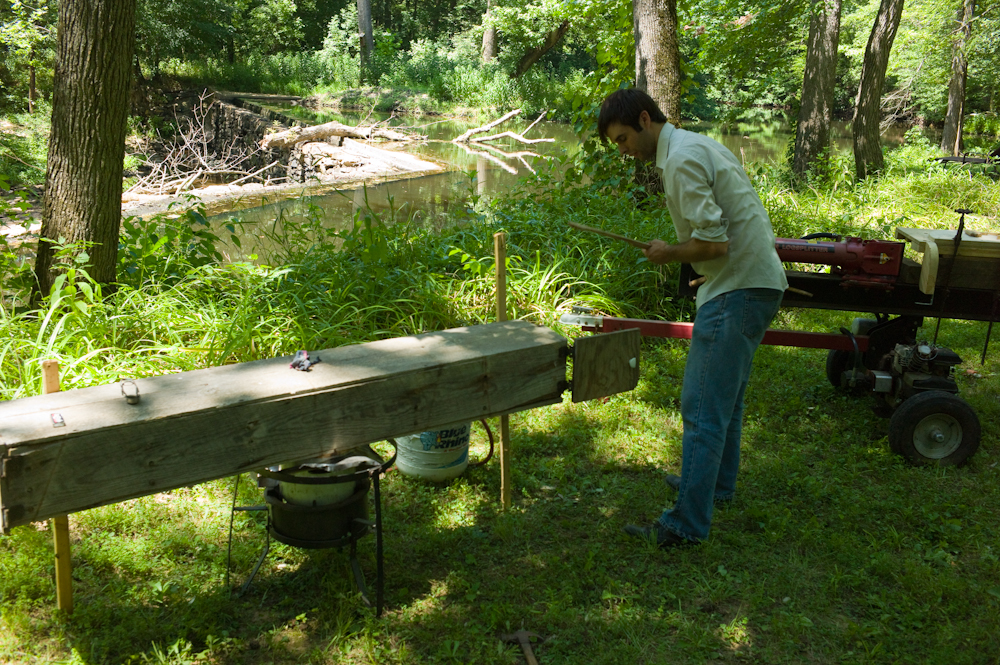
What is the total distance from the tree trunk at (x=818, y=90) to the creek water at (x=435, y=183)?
0.86 m

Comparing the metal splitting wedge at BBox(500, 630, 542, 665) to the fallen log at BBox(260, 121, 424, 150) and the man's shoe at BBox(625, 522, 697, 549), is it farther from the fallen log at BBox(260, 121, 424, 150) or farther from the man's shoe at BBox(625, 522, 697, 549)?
the fallen log at BBox(260, 121, 424, 150)

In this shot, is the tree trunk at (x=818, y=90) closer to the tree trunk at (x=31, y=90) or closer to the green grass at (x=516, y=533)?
the green grass at (x=516, y=533)

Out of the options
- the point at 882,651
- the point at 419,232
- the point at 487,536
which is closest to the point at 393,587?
the point at 487,536

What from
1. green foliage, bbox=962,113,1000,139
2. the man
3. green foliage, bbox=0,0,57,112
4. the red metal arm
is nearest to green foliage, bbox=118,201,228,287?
the red metal arm

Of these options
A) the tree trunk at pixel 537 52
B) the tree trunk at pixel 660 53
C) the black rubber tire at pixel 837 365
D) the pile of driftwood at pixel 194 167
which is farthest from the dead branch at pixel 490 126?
the tree trunk at pixel 537 52

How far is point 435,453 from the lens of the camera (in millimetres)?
3592

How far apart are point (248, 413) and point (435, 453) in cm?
141

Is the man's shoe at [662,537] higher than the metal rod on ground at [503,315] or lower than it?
lower

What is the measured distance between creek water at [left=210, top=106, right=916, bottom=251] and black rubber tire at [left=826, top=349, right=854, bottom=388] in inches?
138

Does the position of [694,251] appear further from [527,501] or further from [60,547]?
[60,547]

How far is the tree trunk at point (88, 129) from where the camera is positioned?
173 inches

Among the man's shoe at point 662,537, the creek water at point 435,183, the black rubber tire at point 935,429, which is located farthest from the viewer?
the creek water at point 435,183

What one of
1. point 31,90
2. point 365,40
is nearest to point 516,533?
point 31,90

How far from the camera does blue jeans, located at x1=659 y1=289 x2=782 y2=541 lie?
9.64ft
